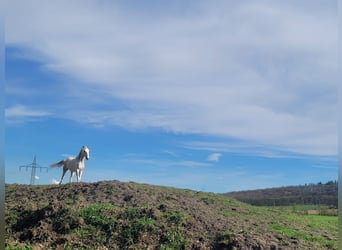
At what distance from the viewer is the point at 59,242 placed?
12.3 metres

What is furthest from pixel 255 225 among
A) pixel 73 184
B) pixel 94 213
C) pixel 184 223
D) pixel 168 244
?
pixel 73 184

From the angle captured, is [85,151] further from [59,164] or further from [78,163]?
[59,164]

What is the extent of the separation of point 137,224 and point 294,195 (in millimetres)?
29569

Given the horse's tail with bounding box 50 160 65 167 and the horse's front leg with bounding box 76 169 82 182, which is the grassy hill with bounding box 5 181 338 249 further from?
the horse's tail with bounding box 50 160 65 167

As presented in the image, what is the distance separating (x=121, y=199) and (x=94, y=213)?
176 cm

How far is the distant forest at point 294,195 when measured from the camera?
34.8 meters

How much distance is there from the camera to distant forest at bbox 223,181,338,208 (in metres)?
34.8

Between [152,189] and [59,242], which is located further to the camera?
[152,189]

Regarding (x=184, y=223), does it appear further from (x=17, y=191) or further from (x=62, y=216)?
(x=17, y=191)

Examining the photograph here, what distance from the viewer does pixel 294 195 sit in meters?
40.0

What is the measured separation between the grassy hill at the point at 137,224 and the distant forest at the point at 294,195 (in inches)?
745

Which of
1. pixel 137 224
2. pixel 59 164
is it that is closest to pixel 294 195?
pixel 59 164

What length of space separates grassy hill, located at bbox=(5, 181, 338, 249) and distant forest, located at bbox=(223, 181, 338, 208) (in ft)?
62.1

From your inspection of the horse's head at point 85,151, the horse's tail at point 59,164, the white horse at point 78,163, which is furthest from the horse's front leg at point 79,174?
the horse's tail at point 59,164
